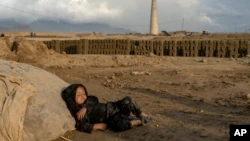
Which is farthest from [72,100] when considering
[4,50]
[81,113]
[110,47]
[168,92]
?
[110,47]

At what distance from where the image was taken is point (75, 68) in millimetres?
14398

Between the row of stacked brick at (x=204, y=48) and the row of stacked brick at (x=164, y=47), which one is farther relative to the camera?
the row of stacked brick at (x=164, y=47)

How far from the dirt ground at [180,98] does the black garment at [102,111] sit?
0.16 m

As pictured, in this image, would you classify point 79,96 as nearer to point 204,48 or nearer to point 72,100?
point 72,100

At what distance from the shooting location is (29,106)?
Result: 5.13m

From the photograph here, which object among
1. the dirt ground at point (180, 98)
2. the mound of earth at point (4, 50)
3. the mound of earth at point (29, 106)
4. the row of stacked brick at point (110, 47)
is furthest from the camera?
the row of stacked brick at point (110, 47)

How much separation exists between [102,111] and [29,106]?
1.12 meters

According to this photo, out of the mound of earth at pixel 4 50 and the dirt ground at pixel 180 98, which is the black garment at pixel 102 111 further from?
the mound of earth at pixel 4 50

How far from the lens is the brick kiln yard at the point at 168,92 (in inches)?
216

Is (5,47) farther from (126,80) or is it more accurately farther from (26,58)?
(126,80)

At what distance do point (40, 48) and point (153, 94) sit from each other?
872 centimetres

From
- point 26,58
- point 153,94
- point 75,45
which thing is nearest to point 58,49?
point 75,45

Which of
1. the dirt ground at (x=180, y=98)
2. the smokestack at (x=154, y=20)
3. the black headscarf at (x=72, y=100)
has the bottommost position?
the dirt ground at (x=180, y=98)

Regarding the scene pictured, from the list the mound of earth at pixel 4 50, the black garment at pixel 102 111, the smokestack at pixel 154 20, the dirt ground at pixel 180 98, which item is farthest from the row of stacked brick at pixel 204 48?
the smokestack at pixel 154 20
